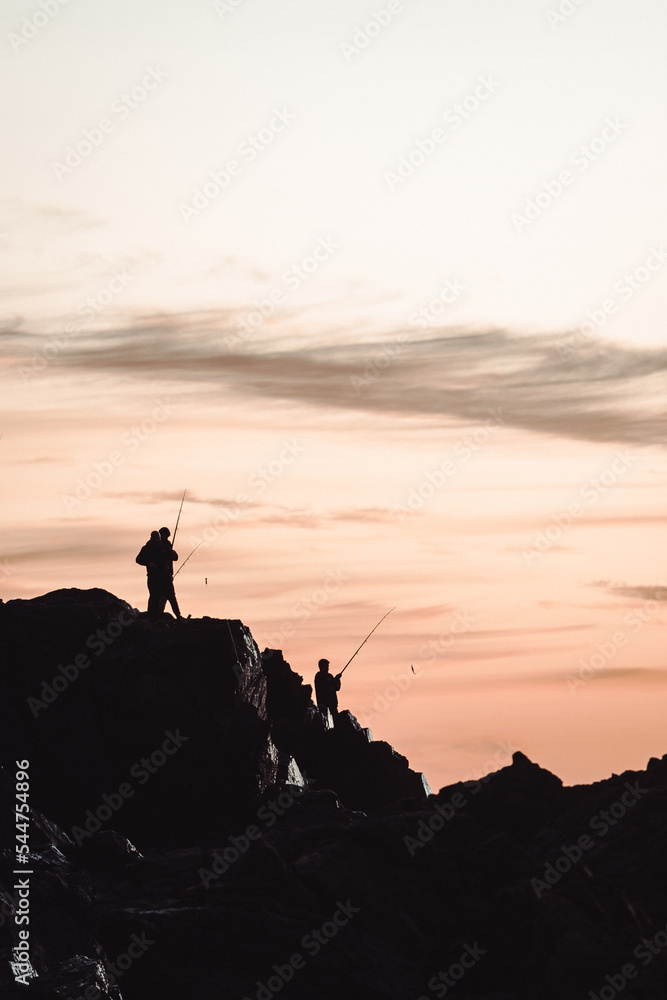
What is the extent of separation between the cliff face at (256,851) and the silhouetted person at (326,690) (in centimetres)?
103

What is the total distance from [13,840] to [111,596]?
28.1 feet

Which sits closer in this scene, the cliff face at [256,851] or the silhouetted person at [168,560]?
the cliff face at [256,851]

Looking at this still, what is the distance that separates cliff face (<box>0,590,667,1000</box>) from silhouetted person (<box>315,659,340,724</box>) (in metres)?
1.03

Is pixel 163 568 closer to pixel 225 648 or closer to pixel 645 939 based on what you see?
pixel 225 648

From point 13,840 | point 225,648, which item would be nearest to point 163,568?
point 225,648

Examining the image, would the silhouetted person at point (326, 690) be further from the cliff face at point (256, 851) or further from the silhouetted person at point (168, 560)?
the silhouetted person at point (168, 560)

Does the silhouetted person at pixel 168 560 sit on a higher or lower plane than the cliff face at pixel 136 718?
higher

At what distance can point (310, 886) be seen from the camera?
20.7 metres

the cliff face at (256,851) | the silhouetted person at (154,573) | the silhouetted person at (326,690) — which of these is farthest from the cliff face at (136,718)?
the silhouetted person at (326,690)

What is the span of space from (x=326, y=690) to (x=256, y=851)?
13.6 m

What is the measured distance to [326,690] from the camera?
34469 millimetres

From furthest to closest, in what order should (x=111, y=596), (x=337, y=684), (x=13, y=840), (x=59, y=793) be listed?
(x=337, y=684) < (x=111, y=596) < (x=59, y=793) < (x=13, y=840)

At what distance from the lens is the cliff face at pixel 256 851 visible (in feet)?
62.9

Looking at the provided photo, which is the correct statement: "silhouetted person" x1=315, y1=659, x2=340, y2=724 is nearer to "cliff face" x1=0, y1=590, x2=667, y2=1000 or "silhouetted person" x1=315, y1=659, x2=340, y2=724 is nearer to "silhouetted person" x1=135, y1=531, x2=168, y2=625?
"cliff face" x1=0, y1=590, x2=667, y2=1000
